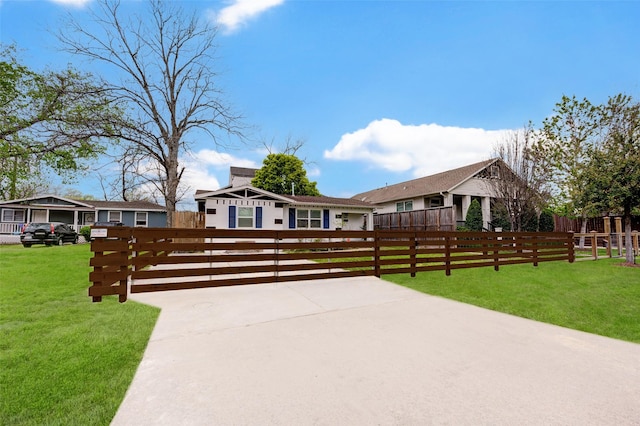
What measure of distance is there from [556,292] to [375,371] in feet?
18.3

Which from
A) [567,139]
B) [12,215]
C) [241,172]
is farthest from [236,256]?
[241,172]

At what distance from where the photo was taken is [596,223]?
59.5ft

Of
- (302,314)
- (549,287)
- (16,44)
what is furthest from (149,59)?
(549,287)

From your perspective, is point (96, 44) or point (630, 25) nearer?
point (630, 25)

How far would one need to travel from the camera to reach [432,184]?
68.3ft

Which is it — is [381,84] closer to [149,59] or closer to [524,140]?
[524,140]

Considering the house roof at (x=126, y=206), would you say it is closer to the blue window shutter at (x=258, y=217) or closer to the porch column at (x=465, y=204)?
the blue window shutter at (x=258, y=217)

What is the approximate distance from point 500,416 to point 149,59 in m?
19.1

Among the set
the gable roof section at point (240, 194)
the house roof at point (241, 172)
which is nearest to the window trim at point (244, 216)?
the gable roof section at point (240, 194)

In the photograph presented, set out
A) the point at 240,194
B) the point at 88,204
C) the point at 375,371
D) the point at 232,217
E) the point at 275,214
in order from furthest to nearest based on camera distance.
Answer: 1. the point at 88,204
2. the point at 275,214
3. the point at 240,194
4. the point at 232,217
5. the point at 375,371

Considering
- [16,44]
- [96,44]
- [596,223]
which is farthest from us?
[596,223]

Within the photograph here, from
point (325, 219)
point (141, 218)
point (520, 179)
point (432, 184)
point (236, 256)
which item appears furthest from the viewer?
point (141, 218)

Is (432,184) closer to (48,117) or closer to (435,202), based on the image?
(435,202)

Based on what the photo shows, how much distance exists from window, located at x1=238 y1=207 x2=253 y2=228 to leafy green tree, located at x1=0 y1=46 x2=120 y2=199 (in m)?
7.01
